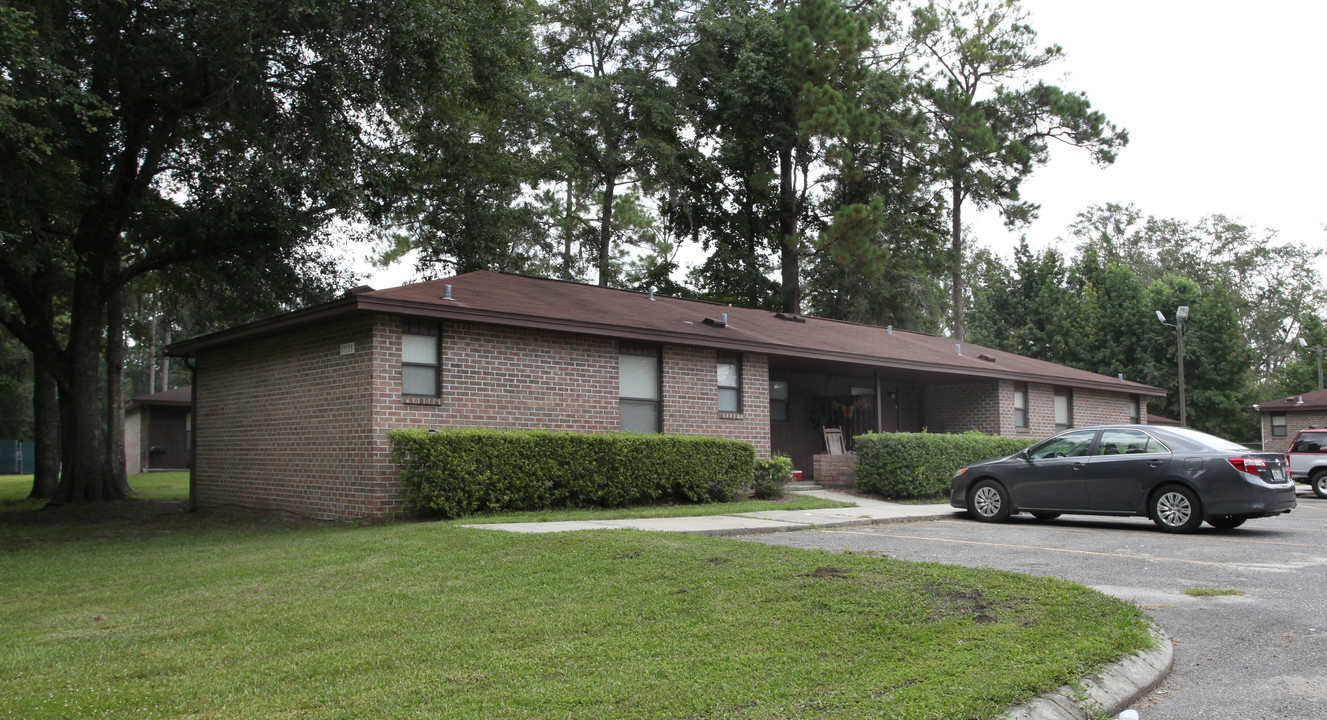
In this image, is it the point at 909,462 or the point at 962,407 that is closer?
the point at 909,462

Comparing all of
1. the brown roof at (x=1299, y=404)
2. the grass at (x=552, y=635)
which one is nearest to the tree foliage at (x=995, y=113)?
the brown roof at (x=1299, y=404)

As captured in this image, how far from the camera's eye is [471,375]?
549 inches

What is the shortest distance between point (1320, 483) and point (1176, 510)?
1358cm

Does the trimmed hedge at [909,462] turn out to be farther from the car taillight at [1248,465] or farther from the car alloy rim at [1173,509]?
the car taillight at [1248,465]

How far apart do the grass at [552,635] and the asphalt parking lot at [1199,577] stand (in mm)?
478

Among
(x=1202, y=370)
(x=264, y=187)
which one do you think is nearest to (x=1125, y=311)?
(x=1202, y=370)

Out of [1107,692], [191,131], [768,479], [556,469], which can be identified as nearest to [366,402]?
[556,469]

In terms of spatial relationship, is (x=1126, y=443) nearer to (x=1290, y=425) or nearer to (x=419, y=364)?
(x=419, y=364)

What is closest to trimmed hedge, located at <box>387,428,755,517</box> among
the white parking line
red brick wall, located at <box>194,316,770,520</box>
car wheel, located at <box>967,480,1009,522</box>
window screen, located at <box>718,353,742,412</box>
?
red brick wall, located at <box>194,316,770,520</box>

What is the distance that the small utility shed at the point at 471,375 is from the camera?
13156mm

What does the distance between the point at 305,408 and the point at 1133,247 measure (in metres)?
62.2

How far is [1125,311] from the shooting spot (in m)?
41.0

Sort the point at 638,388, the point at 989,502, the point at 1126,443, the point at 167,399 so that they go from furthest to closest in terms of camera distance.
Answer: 1. the point at 167,399
2. the point at 638,388
3. the point at 989,502
4. the point at 1126,443

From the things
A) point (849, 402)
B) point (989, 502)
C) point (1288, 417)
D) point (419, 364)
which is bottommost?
point (989, 502)
